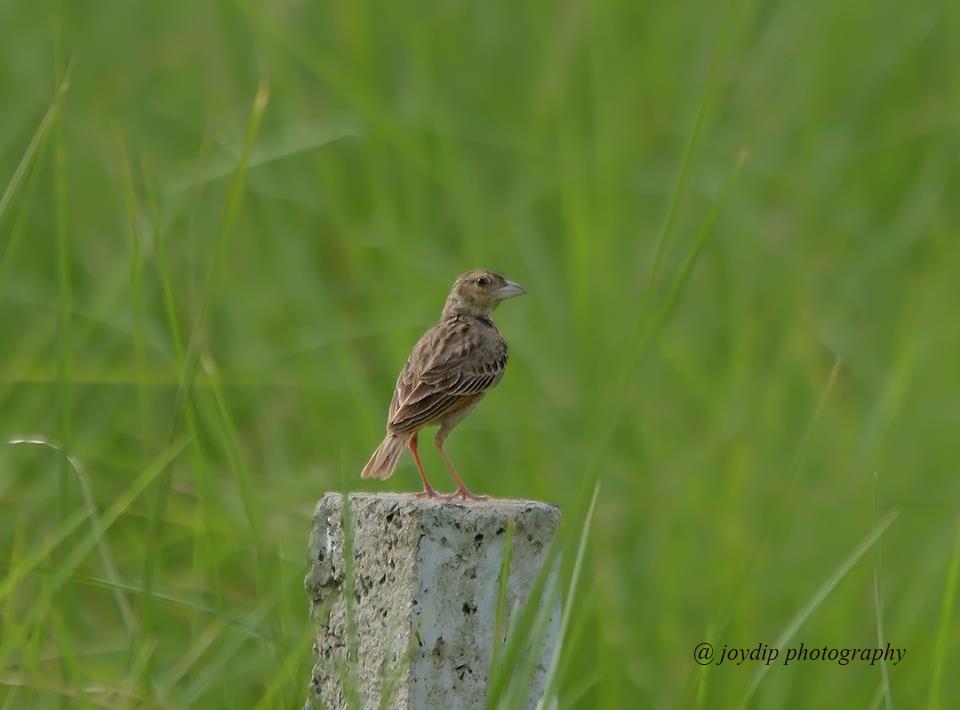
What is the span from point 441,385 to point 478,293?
768 millimetres

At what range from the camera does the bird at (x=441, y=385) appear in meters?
3.50

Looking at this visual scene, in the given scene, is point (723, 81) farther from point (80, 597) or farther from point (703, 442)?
point (80, 597)

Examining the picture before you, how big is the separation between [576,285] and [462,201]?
69cm

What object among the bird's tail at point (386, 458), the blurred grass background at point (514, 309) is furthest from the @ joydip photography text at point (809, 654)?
the bird's tail at point (386, 458)

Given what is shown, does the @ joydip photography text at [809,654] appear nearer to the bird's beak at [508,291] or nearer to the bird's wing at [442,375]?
the bird's beak at [508,291]

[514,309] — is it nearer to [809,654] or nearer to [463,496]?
[809,654]

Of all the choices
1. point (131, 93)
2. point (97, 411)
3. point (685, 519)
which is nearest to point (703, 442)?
point (685, 519)

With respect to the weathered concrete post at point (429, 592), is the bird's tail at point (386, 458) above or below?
above

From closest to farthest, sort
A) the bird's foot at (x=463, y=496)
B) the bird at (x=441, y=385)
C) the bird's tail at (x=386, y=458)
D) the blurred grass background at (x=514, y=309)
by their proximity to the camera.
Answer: the bird's foot at (x=463, y=496) → the bird's tail at (x=386, y=458) → the bird at (x=441, y=385) → the blurred grass background at (x=514, y=309)

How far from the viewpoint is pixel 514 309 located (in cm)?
634

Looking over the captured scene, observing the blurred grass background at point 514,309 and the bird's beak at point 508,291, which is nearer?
the bird's beak at point 508,291

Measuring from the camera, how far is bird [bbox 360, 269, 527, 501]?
3.50 metres

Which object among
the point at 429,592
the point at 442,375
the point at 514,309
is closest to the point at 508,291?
the point at 442,375

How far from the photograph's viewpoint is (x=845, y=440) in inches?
241
